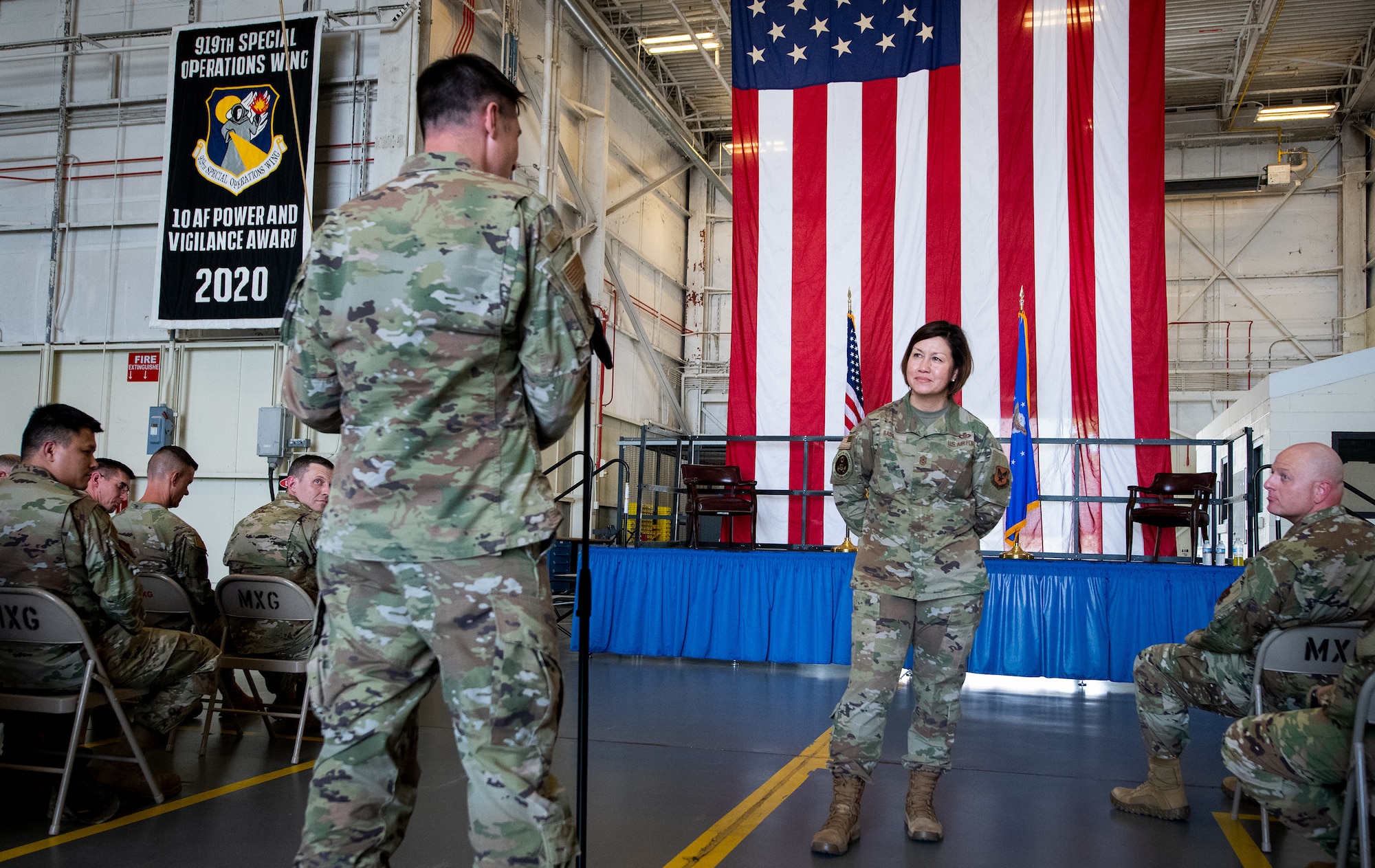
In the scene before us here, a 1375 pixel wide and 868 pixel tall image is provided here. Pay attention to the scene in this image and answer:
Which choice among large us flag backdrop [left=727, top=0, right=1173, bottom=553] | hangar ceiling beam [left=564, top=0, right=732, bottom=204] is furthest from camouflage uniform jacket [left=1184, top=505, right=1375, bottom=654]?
hangar ceiling beam [left=564, top=0, right=732, bottom=204]

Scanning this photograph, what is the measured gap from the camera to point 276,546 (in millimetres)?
4469

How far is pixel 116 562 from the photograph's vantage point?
3.16 metres

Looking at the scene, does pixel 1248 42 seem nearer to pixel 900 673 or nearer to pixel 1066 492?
pixel 1066 492

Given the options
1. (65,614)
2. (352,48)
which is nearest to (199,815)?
(65,614)

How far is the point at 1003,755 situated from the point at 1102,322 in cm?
581

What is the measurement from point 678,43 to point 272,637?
487 inches

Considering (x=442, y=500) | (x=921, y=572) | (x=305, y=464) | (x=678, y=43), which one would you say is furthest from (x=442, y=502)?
(x=678, y=43)

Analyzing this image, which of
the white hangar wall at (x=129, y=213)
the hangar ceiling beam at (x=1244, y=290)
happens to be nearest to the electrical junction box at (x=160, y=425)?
the white hangar wall at (x=129, y=213)

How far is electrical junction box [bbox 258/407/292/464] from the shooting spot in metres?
9.05

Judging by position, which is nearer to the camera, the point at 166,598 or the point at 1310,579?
the point at 1310,579

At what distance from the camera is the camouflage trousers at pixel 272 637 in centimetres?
414

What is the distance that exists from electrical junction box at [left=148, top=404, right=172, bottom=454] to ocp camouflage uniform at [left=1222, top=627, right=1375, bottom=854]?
9.45m

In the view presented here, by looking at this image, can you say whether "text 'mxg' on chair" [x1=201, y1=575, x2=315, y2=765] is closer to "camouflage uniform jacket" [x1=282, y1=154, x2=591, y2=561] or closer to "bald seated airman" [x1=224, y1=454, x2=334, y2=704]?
"bald seated airman" [x1=224, y1=454, x2=334, y2=704]

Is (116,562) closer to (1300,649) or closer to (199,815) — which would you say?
(199,815)
